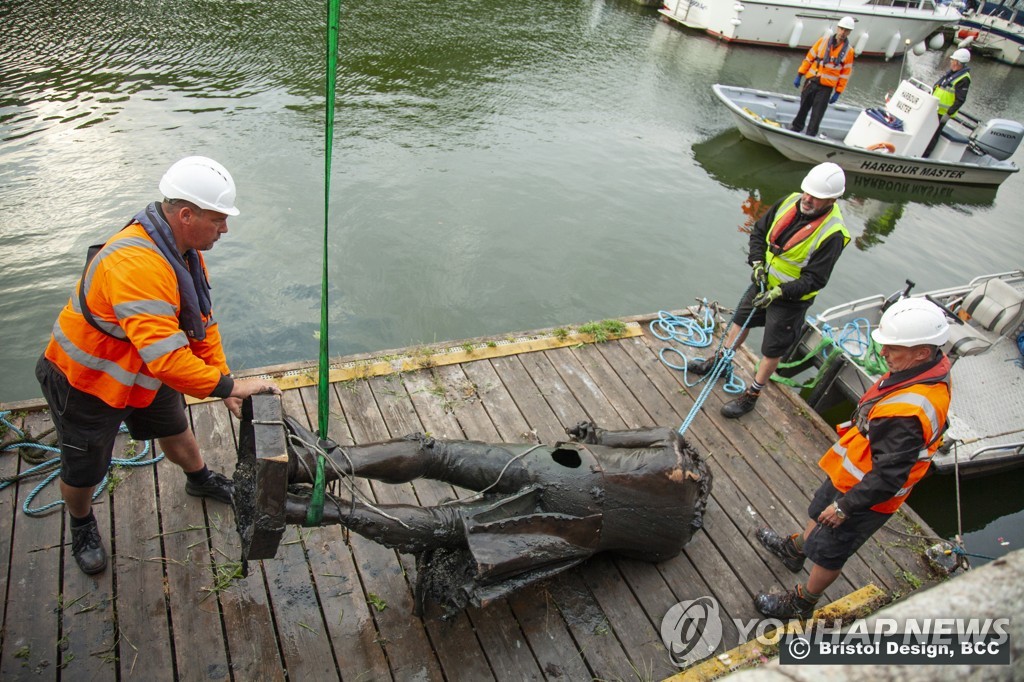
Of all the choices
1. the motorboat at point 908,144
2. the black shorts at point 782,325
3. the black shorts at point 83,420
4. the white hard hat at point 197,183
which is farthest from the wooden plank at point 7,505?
the motorboat at point 908,144

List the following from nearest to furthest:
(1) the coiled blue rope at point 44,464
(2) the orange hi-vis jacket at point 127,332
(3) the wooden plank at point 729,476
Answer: (2) the orange hi-vis jacket at point 127,332
(1) the coiled blue rope at point 44,464
(3) the wooden plank at point 729,476

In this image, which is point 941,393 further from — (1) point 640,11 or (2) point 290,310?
(1) point 640,11

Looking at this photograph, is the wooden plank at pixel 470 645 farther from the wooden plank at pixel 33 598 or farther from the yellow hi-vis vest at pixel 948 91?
the yellow hi-vis vest at pixel 948 91

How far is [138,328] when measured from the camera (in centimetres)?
243

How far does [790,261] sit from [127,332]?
3991mm

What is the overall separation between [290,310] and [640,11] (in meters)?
19.4

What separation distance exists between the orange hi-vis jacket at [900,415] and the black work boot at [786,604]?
0.68 meters

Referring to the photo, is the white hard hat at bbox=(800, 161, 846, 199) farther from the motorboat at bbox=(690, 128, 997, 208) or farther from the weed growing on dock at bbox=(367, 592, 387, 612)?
the motorboat at bbox=(690, 128, 997, 208)

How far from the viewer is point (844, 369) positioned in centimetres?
596

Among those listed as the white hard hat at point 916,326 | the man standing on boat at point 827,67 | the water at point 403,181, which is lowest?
the water at point 403,181

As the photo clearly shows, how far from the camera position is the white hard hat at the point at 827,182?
412 centimetres

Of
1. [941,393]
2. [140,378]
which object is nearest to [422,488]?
[140,378]

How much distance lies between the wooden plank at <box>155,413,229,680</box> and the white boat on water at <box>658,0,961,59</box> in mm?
20750

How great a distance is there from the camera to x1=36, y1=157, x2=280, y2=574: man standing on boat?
2449 millimetres
